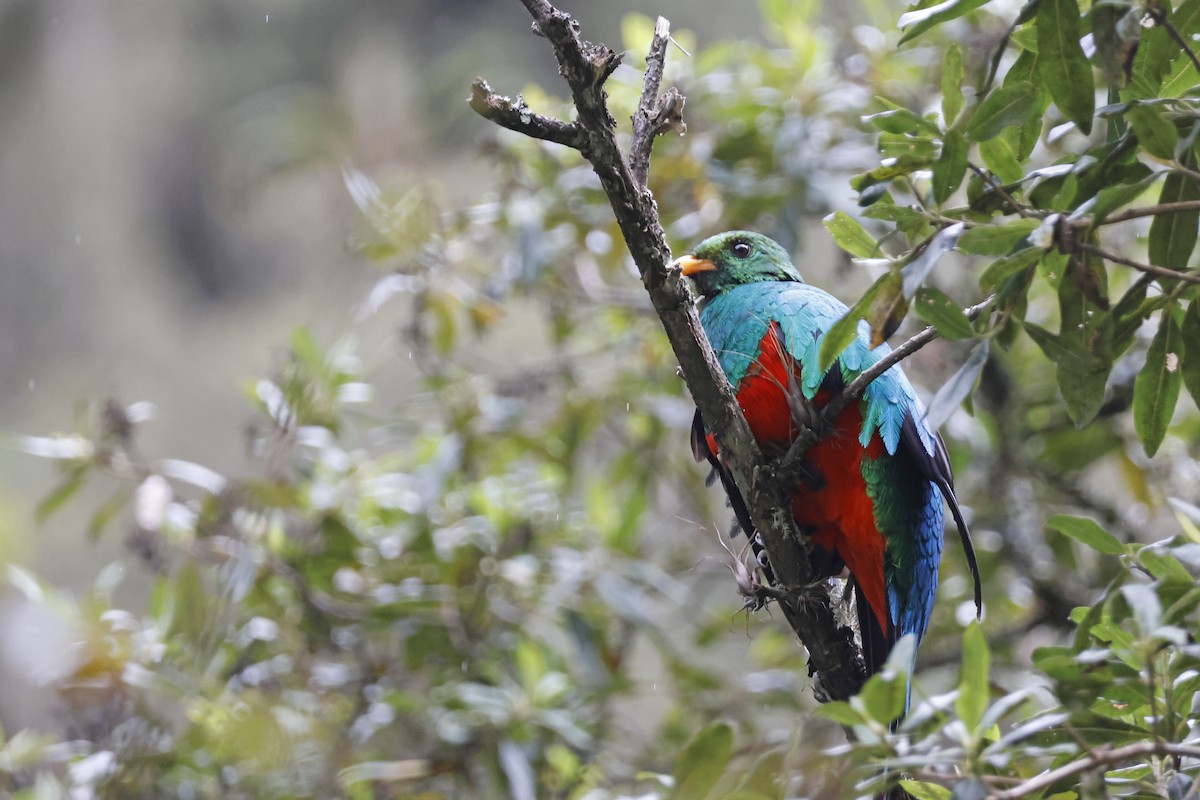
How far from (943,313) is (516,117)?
0.75 m

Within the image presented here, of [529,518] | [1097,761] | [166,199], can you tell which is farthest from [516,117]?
[166,199]

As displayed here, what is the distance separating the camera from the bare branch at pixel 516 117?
1.79 metres

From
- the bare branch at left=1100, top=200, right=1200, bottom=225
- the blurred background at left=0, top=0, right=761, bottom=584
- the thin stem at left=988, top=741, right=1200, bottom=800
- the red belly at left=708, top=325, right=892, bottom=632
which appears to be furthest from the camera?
the blurred background at left=0, top=0, right=761, bottom=584

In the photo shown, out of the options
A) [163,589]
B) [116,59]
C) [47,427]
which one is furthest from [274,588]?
[116,59]

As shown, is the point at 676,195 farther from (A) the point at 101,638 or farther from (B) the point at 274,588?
(A) the point at 101,638

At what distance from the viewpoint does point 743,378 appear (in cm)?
276

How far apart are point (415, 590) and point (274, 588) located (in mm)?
499

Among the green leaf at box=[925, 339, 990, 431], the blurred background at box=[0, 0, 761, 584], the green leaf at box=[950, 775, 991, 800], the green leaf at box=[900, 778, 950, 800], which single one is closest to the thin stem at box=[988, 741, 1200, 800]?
the green leaf at box=[950, 775, 991, 800]

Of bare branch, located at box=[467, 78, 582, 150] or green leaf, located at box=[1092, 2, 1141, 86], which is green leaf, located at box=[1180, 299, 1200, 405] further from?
bare branch, located at box=[467, 78, 582, 150]

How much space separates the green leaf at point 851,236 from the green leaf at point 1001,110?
25cm

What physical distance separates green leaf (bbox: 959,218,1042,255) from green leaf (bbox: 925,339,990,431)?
0.14 m

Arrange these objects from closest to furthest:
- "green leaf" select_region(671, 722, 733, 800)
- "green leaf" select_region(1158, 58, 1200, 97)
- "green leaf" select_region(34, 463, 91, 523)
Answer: "green leaf" select_region(1158, 58, 1200, 97) → "green leaf" select_region(671, 722, 733, 800) → "green leaf" select_region(34, 463, 91, 523)

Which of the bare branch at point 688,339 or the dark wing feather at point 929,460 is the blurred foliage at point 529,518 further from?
the dark wing feather at point 929,460

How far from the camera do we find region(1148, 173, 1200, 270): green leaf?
1.71m
